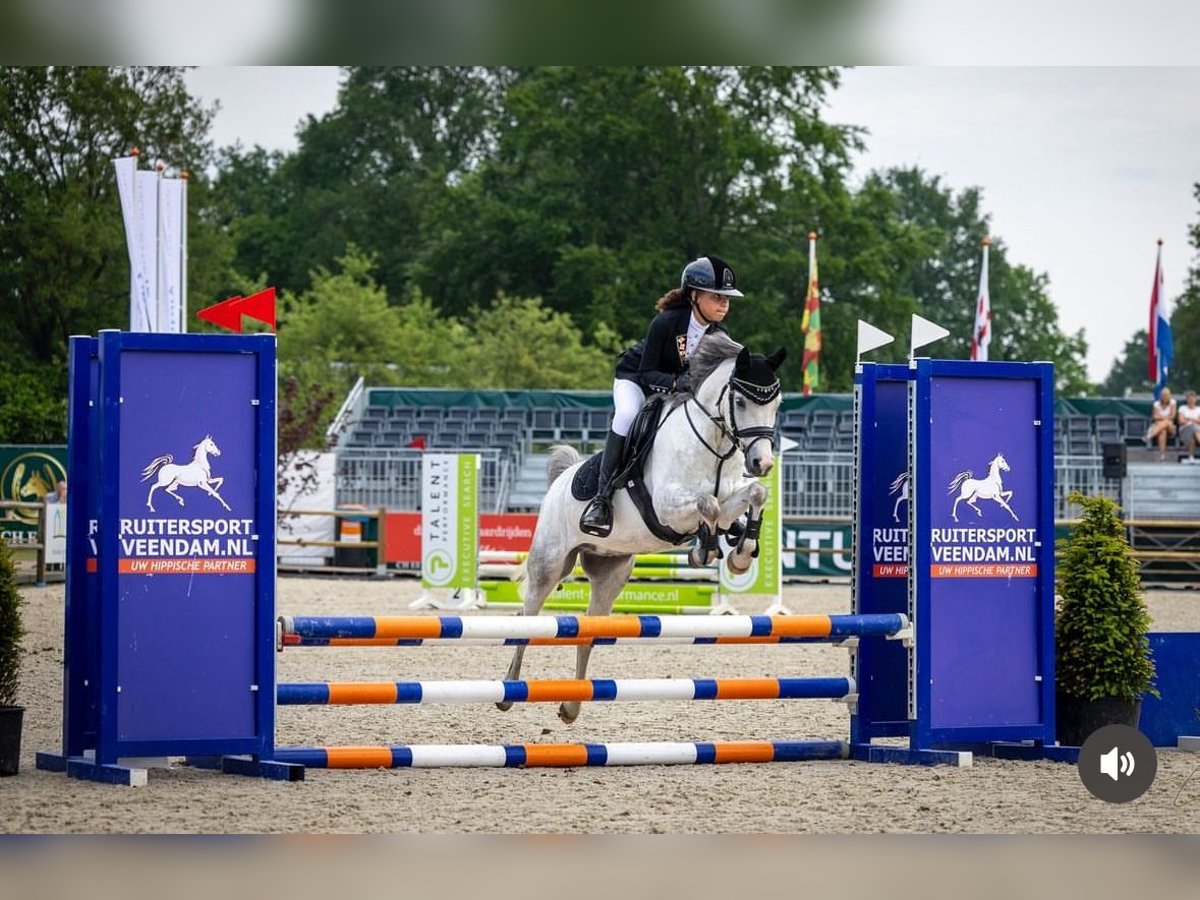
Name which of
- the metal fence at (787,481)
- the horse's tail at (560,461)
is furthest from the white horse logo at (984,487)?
the metal fence at (787,481)

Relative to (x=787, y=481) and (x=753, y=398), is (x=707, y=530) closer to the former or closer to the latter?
(x=753, y=398)

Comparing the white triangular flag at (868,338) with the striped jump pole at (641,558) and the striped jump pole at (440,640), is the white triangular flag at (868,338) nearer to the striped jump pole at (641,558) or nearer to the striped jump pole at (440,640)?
the striped jump pole at (440,640)

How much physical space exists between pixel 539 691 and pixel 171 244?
9879 mm

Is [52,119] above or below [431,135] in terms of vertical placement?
below

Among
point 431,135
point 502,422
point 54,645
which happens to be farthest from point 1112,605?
point 431,135

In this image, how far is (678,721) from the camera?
8539 millimetres

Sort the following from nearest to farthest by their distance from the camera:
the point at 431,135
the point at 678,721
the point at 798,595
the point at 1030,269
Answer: the point at 678,721 < the point at 798,595 < the point at 431,135 < the point at 1030,269

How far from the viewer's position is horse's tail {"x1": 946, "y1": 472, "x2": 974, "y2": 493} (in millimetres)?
6913

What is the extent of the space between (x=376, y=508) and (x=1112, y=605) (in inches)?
624

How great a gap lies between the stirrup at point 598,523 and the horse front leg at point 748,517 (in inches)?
23.0

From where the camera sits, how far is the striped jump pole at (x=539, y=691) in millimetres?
6227

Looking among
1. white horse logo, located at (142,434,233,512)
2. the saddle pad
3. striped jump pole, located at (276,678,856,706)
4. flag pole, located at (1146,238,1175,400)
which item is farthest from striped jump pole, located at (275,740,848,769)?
flag pole, located at (1146,238,1175,400)

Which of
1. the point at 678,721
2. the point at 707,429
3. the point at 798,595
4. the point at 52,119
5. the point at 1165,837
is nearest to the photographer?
the point at 1165,837

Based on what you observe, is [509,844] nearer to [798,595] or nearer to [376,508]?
[798,595]
